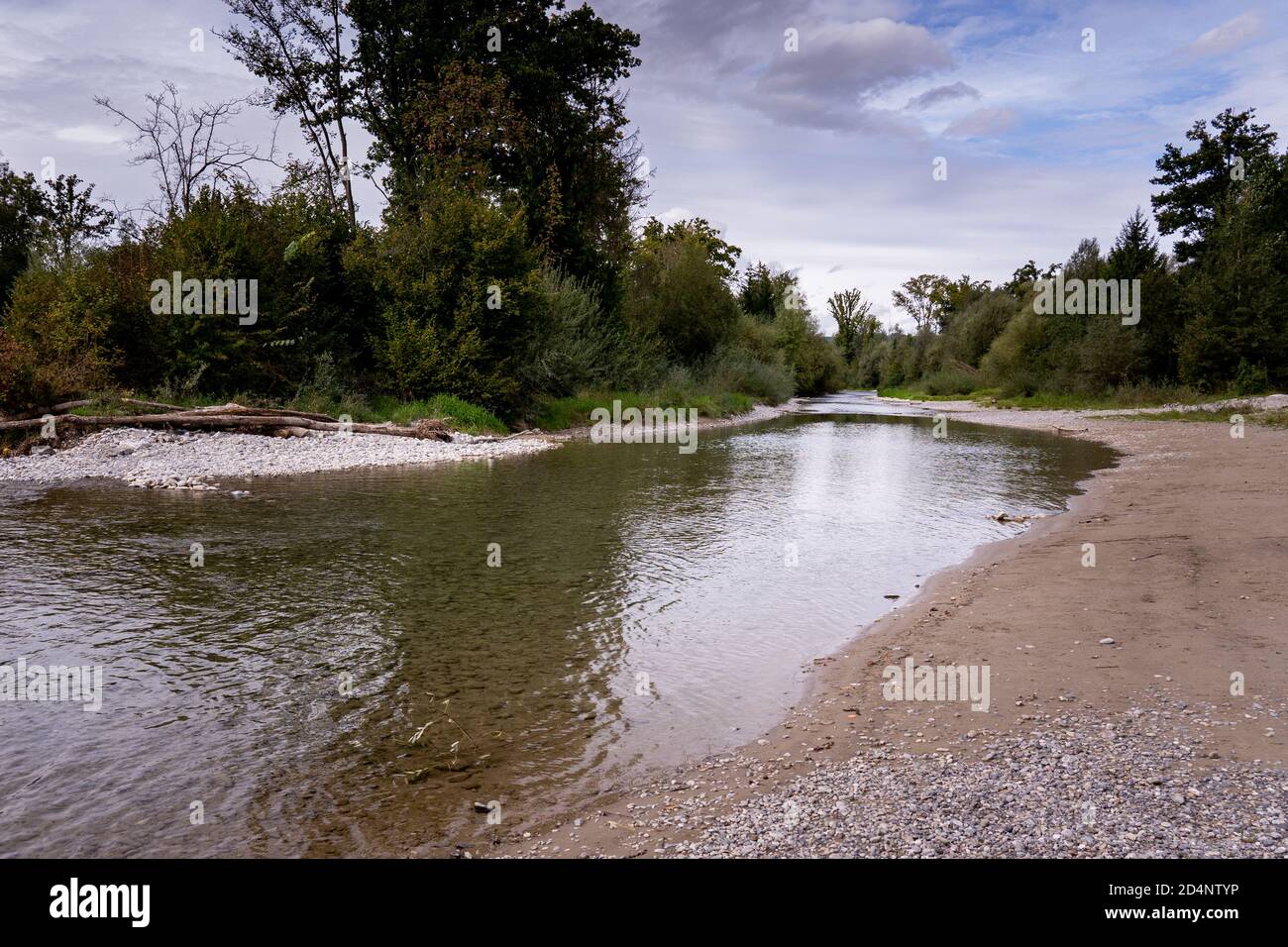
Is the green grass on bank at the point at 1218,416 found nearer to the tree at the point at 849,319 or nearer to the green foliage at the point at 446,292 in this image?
the green foliage at the point at 446,292

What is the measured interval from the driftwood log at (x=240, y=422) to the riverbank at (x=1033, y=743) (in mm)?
15404

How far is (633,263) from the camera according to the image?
145ft

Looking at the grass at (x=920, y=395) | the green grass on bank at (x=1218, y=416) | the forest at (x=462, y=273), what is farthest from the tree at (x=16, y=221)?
the grass at (x=920, y=395)

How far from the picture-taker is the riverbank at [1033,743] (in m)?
3.24

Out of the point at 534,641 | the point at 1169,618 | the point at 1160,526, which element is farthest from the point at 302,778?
the point at 1160,526

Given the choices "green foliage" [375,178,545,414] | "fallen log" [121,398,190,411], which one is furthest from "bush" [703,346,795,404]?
"fallen log" [121,398,190,411]

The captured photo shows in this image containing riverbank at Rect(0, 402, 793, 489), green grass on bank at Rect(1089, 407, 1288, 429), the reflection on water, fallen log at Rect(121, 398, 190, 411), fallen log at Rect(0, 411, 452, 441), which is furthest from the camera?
green grass on bank at Rect(1089, 407, 1288, 429)

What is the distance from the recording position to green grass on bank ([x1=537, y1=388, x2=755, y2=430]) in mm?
27125

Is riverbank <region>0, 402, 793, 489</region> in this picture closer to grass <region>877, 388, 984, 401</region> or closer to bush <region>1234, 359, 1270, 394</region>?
bush <region>1234, 359, 1270, 394</region>

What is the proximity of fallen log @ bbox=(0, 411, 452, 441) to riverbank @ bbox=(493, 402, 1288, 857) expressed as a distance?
50.5ft

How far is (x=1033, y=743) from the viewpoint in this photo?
13.6 ft

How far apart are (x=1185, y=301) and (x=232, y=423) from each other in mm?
→ 40969

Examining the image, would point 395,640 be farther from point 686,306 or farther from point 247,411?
point 686,306
